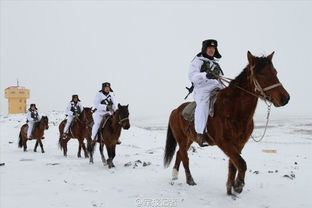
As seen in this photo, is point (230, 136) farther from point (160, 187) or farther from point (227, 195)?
point (160, 187)

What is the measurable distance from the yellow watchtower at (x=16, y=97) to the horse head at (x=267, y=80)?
2132 inches

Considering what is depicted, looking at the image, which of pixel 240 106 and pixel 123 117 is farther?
pixel 123 117

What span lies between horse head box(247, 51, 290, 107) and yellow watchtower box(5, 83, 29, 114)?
2132 inches

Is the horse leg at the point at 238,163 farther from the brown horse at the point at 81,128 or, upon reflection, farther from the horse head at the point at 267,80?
the brown horse at the point at 81,128

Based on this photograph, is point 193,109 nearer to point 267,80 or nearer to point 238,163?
point 238,163

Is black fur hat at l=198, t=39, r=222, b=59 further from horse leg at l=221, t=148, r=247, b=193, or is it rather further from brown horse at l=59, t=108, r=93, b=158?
brown horse at l=59, t=108, r=93, b=158

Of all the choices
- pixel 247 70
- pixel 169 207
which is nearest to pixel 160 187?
pixel 169 207

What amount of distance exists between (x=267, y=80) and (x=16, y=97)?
54938mm

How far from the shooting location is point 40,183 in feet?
24.3

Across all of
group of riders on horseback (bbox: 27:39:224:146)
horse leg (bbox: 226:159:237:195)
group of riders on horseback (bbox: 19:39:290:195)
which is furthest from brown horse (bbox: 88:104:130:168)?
horse leg (bbox: 226:159:237:195)

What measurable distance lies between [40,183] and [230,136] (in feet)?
16.3

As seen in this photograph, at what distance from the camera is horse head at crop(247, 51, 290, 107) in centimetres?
479

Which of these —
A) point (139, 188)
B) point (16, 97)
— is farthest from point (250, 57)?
point (16, 97)

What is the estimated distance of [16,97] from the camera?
52625 millimetres
